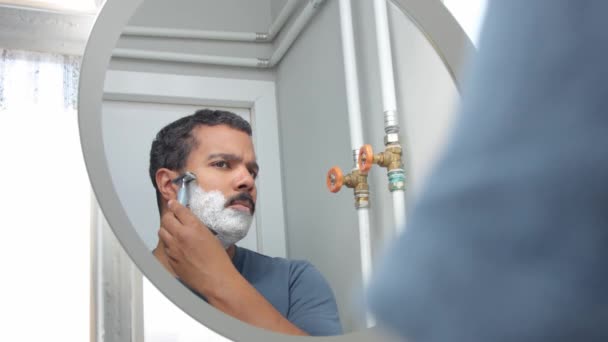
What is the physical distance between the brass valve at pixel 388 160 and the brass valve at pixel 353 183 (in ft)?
0.05

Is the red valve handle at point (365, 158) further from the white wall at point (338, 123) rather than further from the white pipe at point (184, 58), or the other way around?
the white pipe at point (184, 58)

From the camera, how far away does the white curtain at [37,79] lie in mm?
1018

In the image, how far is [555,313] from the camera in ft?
0.45

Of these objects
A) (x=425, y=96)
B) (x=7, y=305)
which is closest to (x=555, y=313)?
(x=425, y=96)

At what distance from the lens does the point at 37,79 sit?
103 centimetres

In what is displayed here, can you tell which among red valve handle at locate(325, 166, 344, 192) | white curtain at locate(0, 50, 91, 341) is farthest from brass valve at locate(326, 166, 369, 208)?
white curtain at locate(0, 50, 91, 341)

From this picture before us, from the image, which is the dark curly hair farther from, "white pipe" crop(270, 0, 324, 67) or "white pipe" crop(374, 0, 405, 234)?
"white pipe" crop(374, 0, 405, 234)

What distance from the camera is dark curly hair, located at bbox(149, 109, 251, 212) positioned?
78cm

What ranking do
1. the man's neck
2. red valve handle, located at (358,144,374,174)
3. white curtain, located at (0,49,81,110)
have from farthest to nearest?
white curtain, located at (0,49,81,110), red valve handle, located at (358,144,374,174), the man's neck

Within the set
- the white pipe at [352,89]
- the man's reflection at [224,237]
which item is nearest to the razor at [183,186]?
the man's reflection at [224,237]

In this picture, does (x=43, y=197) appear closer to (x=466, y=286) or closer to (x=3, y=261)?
(x=3, y=261)

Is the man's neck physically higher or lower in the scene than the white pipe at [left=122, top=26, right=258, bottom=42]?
lower

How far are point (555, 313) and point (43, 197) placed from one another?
0.99m

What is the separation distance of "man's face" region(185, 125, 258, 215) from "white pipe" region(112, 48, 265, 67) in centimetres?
9
